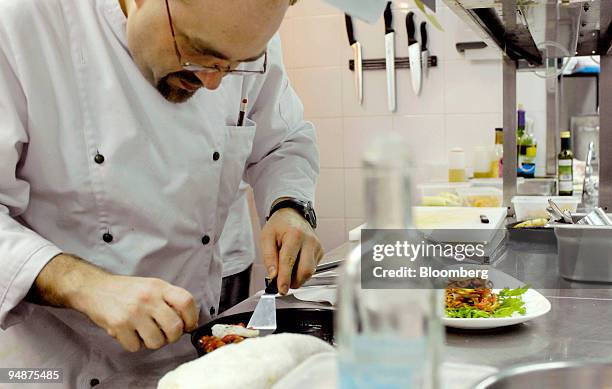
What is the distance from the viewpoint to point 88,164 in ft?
4.17

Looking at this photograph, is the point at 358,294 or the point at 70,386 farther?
the point at 70,386

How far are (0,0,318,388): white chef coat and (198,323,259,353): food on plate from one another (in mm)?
150

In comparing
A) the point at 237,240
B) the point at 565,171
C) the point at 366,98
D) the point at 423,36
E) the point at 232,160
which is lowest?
the point at 237,240

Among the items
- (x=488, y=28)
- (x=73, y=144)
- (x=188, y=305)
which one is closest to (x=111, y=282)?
(x=188, y=305)

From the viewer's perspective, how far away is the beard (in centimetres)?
126

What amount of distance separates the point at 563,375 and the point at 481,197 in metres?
1.54

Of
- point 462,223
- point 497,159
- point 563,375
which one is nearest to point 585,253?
point 462,223

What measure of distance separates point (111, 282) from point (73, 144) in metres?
0.36

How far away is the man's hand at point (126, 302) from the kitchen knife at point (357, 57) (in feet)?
7.99

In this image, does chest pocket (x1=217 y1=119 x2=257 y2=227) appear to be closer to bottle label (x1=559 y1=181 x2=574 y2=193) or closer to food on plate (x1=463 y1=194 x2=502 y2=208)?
food on plate (x1=463 y1=194 x2=502 y2=208)

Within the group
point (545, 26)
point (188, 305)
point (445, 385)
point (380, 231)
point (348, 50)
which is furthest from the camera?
point (348, 50)

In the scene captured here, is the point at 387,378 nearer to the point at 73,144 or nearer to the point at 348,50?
the point at 73,144

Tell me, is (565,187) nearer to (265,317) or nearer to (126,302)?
(265,317)

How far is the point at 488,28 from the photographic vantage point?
201cm
